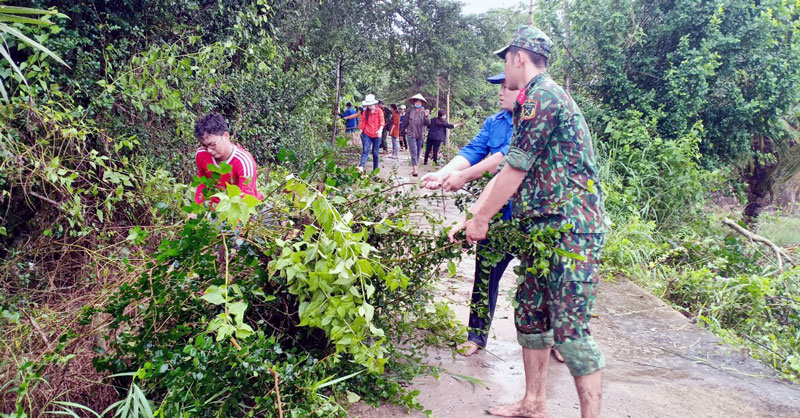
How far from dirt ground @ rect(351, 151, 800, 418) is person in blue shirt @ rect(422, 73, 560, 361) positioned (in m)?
0.20

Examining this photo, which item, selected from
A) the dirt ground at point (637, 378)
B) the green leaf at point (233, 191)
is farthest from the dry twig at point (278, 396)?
the green leaf at point (233, 191)

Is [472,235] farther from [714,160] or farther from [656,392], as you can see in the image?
[714,160]

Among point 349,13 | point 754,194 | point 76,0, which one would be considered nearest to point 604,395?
point 76,0

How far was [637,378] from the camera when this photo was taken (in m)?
3.53

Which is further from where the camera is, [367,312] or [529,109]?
[529,109]

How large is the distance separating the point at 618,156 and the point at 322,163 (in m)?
7.46

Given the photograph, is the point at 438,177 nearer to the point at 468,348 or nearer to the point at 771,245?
the point at 468,348

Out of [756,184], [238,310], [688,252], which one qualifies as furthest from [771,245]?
[238,310]

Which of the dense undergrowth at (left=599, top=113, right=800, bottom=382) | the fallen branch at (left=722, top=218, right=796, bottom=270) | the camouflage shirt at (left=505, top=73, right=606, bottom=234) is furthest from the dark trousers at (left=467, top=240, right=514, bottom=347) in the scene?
the fallen branch at (left=722, top=218, right=796, bottom=270)

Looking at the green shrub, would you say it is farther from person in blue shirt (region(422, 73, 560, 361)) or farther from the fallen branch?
person in blue shirt (region(422, 73, 560, 361))

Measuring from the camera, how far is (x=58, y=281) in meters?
4.52

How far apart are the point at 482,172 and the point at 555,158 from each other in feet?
2.26

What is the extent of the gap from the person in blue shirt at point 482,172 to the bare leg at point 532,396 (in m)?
0.39

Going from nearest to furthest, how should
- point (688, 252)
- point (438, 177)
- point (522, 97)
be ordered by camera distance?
point (522, 97)
point (438, 177)
point (688, 252)
